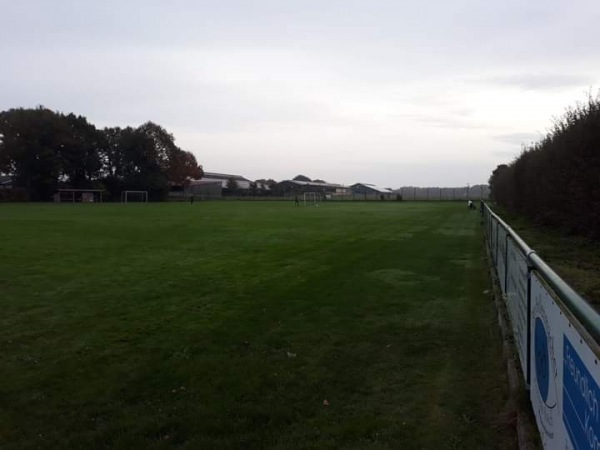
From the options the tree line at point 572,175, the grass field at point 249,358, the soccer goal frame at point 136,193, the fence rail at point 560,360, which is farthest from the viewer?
the soccer goal frame at point 136,193

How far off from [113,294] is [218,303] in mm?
2073

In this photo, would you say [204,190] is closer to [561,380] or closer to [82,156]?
[82,156]

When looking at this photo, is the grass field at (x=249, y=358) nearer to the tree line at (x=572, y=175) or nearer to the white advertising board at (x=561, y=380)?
the white advertising board at (x=561, y=380)

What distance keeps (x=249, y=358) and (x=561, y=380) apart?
386cm

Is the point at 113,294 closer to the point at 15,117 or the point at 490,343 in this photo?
the point at 490,343

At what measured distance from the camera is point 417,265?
1353 centimetres

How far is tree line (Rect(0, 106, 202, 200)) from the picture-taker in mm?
83250

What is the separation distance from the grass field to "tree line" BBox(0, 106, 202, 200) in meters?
79.0

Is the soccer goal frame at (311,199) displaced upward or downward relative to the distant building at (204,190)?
downward

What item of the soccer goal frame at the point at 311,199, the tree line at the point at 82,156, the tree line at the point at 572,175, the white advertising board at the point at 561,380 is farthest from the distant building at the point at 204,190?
the white advertising board at the point at 561,380

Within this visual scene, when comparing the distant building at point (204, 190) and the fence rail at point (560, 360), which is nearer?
the fence rail at point (560, 360)

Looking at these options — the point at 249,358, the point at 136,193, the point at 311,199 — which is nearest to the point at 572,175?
the point at 249,358

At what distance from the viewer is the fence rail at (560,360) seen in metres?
2.16

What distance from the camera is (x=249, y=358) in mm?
6074
